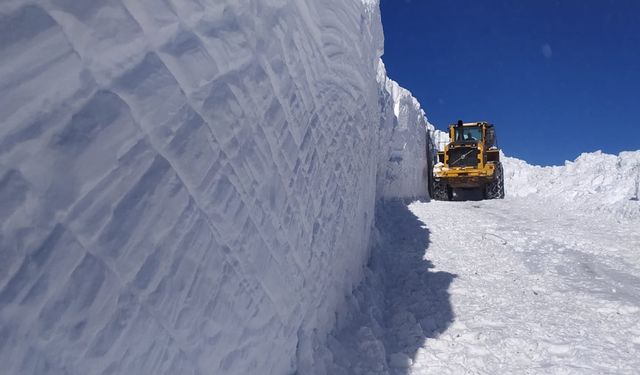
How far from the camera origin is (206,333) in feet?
4.97

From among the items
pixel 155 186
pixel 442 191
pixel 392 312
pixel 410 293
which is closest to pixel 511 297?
pixel 410 293

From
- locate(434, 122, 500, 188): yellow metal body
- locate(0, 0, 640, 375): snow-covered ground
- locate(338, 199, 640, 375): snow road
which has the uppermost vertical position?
locate(0, 0, 640, 375): snow-covered ground

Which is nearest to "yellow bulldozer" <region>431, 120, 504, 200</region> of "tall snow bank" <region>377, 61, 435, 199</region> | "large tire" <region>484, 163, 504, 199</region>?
"large tire" <region>484, 163, 504, 199</region>

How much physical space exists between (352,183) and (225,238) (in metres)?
2.19

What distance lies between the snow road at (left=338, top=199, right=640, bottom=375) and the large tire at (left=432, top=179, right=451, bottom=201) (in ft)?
20.2

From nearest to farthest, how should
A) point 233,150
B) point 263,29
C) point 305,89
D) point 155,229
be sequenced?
point 155,229, point 233,150, point 263,29, point 305,89

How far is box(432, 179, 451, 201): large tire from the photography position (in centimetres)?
1343

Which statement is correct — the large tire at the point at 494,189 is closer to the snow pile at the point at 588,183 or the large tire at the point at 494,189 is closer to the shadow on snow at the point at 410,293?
the snow pile at the point at 588,183

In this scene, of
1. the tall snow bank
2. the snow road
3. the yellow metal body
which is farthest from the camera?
the yellow metal body

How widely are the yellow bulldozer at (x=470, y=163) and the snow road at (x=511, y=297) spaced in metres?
5.63

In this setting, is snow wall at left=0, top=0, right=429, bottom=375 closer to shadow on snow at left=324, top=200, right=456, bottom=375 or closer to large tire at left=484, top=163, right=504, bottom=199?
shadow on snow at left=324, top=200, right=456, bottom=375

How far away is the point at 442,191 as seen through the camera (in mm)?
13594

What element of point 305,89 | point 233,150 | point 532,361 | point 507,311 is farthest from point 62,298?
point 507,311

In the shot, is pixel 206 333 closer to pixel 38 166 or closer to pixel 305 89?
pixel 38 166
